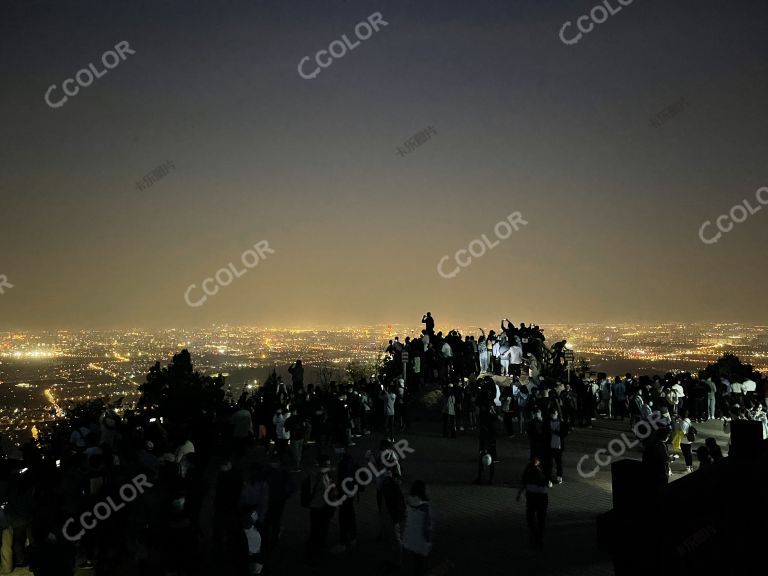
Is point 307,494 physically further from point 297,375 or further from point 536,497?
point 297,375

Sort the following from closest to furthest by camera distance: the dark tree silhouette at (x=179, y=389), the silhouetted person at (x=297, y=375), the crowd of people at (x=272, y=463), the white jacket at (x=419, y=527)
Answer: the white jacket at (x=419, y=527) < the crowd of people at (x=272, y=463) < the silhouetted person at (x=297, y=375) < the dark tree silhouette at (x=179, y=389)

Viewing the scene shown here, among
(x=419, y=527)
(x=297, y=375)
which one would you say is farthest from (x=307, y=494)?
(x=297, y=375)

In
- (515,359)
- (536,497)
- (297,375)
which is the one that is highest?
(515,359)

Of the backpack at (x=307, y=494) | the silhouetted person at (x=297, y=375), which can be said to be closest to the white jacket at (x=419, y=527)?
the backpack at (x=307, y=494)

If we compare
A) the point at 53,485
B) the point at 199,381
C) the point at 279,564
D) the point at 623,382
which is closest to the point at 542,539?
the point at 279,564

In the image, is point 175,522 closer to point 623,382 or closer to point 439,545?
point 439,545

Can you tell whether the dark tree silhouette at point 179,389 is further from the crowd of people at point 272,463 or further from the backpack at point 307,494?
the backpack at point 307,494

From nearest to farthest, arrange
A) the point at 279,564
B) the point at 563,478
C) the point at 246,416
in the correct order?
the point at 279,564 → the point at 563,478 → the point at 246,416

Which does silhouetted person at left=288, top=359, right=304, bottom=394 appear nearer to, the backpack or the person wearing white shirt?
the person wearing white shirt
